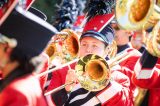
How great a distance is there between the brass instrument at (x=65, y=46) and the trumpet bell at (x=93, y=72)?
97 centimetres

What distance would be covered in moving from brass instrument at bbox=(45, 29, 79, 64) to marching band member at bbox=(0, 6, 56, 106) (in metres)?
2.52

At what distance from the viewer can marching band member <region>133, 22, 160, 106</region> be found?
4305mm

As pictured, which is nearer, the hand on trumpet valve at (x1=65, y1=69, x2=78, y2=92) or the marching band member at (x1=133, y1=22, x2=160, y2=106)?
the marching band member at (x1=133, y1=22, x2=160, y2=106)

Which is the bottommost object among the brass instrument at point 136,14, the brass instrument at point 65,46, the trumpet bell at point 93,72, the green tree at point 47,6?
the trumpet bell at point 93,72

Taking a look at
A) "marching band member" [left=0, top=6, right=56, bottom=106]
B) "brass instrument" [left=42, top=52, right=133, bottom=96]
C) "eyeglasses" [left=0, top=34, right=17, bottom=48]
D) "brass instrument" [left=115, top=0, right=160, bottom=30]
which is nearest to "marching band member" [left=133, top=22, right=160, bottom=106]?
"brass instrument" [left=115, top=0, right=160, bottom=30]

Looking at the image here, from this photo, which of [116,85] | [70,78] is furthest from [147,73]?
[70,78]

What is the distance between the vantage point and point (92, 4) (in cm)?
578

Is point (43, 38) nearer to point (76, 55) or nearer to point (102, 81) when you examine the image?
point (102, 81)

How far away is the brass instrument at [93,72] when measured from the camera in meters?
4.81

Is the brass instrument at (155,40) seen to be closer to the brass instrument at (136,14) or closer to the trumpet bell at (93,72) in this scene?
the brass instrument at (136,14)

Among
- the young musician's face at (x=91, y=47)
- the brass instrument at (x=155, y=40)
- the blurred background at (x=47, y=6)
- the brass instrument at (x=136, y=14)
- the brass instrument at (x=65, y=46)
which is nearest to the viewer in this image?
the brass instrument at (x=155, y=40)

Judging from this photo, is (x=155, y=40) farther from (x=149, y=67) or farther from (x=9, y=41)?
(x=9, y=41)

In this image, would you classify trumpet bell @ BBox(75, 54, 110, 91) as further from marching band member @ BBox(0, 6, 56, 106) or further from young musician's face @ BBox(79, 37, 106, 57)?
marching band member @ BBox(0, 6, 56, 106)

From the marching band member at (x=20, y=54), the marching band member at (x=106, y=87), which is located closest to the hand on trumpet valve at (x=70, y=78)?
the marching band member at (x=106, y=87)
